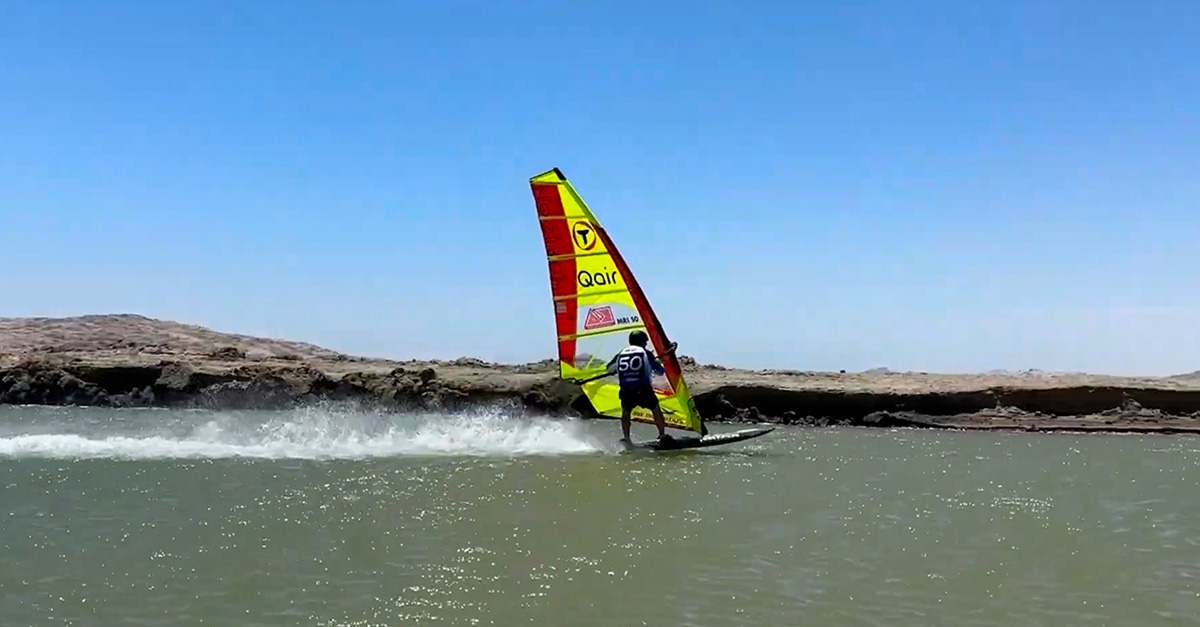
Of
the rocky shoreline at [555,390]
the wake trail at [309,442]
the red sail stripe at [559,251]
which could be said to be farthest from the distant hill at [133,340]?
the red sail stripe at [559,251]

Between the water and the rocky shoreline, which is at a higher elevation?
the rocky shoreline

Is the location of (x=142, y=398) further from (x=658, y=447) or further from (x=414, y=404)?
(x=658, y=447)

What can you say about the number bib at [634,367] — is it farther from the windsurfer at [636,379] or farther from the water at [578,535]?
the water at [578,535]

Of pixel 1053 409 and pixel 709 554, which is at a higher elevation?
pixel 1053 409

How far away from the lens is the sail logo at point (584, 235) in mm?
12906

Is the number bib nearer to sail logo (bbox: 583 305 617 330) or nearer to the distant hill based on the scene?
sail logo (bbox: 583 305 617 330)

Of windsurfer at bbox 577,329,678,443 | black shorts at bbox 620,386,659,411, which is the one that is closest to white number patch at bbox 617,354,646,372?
windsurfer at bbox 577,329,678,443

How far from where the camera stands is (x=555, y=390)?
18766 mm

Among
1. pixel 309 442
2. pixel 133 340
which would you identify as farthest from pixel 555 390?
pixel 133 340

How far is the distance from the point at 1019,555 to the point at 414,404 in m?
13.7

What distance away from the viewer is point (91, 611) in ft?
17.7

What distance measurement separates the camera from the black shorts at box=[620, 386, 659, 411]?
499 inches

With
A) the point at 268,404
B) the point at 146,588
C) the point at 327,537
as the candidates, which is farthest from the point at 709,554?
the point at 268,404

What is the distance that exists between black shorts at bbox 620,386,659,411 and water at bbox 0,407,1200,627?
2.03 feet
